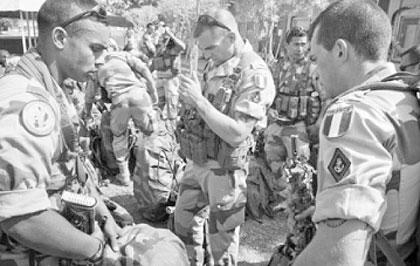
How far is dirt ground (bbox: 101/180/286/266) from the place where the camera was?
11.6 feet

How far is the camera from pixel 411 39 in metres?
9.65

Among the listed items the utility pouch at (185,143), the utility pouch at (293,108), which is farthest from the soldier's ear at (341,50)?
the utility pouch at (293,108)

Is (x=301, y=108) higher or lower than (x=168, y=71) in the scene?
higher

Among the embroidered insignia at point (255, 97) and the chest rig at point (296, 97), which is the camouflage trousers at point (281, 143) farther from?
the embroidered insignia at point (255, 97)

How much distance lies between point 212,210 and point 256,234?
147 centimetres

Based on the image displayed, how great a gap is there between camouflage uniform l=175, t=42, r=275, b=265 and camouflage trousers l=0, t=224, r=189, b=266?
1.11m

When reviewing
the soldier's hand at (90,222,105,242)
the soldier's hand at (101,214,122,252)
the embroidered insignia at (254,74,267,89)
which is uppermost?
the embroidered insignia at (254,74,267,89)

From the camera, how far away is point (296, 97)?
4.55m

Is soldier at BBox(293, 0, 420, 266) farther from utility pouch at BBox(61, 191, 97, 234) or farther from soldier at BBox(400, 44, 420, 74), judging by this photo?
soldier at BBox(400, 44, 420, 74)

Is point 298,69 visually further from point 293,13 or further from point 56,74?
point 293,13

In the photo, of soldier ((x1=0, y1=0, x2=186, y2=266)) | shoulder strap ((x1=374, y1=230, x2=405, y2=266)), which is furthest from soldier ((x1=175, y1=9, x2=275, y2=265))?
shoulder strap ((x1=374, y1=230, x2=405, y2=266))

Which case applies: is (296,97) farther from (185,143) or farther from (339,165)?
(339,165)

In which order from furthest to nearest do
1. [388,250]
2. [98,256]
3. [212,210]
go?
1. [212,210]
2. [98,256]
3. [388,250]

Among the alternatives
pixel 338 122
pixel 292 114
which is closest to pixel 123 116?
pixel 292 114
